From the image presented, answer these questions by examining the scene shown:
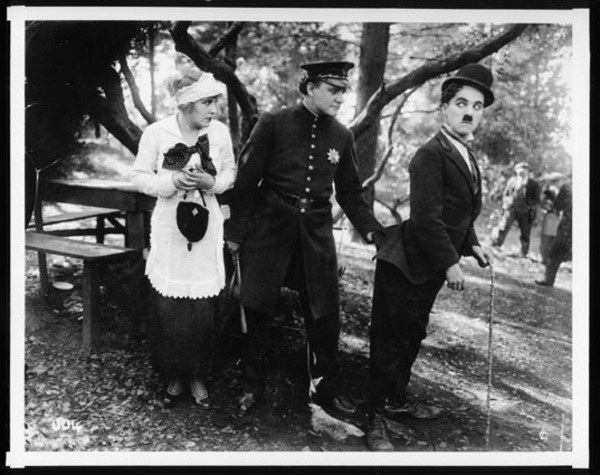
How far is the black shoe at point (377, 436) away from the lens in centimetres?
335

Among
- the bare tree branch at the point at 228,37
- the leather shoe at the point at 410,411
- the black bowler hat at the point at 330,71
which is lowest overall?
the leather shoe at the point at 410,411

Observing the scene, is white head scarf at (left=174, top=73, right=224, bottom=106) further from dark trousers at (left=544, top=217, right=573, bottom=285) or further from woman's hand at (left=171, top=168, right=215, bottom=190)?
dark trousers at (left=544, top=217, right=573, bottom=285)

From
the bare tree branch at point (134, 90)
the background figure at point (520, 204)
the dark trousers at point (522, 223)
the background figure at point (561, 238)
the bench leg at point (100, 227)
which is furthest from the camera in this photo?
the dark trousers at point (522, 223)

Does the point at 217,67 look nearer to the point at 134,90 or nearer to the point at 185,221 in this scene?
the point at 134,90

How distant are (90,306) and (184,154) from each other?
4.24 ft

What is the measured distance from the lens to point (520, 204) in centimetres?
739

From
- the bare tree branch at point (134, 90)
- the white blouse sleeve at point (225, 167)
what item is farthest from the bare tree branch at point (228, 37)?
the white blouse sleeve at point (225, 167)

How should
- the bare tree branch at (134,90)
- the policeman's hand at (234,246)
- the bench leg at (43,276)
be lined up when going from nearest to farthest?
the policeman's hand at (234,246) → the bare tree branch at (134,90) → the bench leg at (43,276)

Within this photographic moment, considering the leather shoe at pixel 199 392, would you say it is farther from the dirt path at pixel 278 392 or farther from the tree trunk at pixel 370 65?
the tree trunk at pixel 370 65

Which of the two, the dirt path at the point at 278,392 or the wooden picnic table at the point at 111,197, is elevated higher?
the wooden picnic table at the point at 111,197

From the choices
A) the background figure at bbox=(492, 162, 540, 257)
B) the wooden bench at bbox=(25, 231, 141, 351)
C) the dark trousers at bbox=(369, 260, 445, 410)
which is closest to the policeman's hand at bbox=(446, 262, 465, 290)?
the dark trousers at bbox=(369, 260, 445, 410)

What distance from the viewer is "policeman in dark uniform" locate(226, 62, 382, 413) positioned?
131 inches

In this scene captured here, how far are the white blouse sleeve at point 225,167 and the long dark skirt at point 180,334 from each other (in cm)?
70
